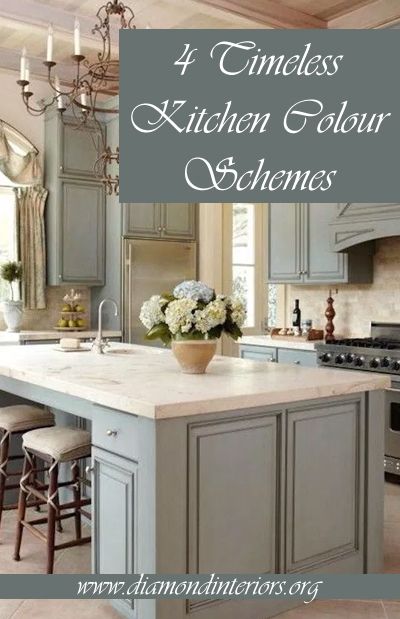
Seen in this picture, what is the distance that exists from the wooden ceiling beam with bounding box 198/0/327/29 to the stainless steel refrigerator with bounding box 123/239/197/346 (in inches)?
92.5

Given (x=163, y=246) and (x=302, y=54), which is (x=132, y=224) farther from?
(x=302, y=54)

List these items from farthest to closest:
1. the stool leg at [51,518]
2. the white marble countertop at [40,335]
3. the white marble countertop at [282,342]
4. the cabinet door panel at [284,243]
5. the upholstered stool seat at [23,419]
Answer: the white marble countertop at [40,335] < the cabinet door panel at [284,243] < the white marble countertop at [282,342] < the upholstered stool seat at [23,419] < the stool leg at [51,518]

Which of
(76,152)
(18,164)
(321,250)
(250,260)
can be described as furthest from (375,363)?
(18,164)

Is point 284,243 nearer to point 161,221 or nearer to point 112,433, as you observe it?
point 161,221

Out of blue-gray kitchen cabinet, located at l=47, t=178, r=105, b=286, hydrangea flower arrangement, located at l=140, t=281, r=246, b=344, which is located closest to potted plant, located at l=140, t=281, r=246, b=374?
hydrangea flower arrangement, located at l=140, t=281, r=246, b=344

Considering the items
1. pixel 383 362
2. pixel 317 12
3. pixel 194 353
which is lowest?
pixel 383 362

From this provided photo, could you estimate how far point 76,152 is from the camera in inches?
251

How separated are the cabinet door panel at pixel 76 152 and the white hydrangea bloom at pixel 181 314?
3.73 metres

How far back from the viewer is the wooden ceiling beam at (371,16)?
198 inches

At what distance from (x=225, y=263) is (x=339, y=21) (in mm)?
2835

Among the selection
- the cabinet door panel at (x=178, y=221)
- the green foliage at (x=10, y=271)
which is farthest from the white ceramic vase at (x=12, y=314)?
the cabinet door panel at (x=178, y=221)

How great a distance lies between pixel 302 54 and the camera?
364 centimetres

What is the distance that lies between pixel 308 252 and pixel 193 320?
9.46 feet

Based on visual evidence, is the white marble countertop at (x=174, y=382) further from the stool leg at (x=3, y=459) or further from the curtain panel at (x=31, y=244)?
the curtain panel at (x=31, y=244)
